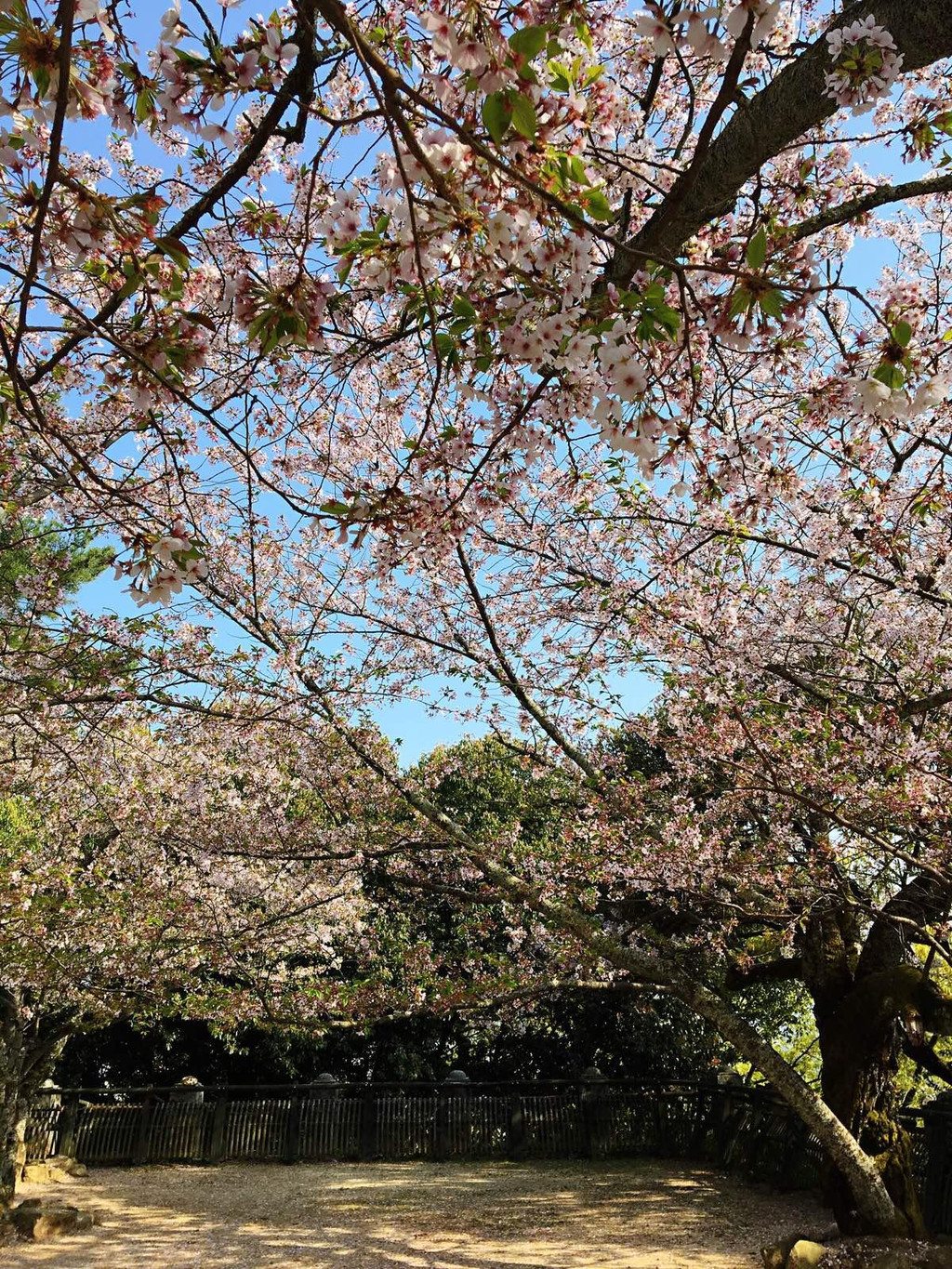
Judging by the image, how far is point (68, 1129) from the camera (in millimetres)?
10789

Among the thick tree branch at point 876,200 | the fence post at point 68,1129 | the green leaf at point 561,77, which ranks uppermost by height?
the thick tree branch at point 876,200

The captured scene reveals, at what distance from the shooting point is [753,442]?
2887mm

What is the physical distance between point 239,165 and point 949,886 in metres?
5.81

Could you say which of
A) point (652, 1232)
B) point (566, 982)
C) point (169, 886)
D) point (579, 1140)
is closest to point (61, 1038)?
point (169, 886)

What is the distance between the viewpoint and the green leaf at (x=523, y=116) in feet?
4.73

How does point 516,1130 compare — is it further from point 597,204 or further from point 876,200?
point 597,204

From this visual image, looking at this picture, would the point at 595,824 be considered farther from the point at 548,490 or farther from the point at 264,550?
the point at 264,550

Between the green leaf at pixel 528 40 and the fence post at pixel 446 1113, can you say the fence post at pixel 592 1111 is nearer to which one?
the fence post at pixel 446 1113

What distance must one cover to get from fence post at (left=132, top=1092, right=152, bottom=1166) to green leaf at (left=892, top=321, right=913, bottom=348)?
13.0 m

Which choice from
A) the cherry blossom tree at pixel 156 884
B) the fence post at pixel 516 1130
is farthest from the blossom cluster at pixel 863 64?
the fence post at pixel 516 1130

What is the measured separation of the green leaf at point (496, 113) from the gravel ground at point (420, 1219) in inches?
301

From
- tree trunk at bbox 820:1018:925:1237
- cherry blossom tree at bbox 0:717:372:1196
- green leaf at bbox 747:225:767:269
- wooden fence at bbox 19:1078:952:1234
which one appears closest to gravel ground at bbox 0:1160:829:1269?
wooden fence at bbox 19:1078:952:1234

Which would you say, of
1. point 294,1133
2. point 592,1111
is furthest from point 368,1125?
point 592,1111

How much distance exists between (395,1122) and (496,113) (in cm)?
1337
